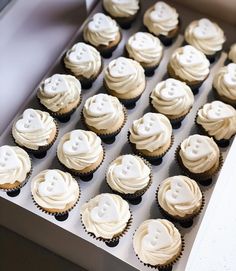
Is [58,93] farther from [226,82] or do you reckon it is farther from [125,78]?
[226,82]

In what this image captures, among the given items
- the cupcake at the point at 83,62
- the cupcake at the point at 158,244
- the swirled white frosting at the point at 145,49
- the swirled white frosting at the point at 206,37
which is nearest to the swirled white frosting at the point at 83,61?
the cupcake at the point at 83,62

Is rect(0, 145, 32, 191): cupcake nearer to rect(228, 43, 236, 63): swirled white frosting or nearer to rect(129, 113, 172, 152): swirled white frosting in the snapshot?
rect(129, 113, 172, 152): swirled white frosting

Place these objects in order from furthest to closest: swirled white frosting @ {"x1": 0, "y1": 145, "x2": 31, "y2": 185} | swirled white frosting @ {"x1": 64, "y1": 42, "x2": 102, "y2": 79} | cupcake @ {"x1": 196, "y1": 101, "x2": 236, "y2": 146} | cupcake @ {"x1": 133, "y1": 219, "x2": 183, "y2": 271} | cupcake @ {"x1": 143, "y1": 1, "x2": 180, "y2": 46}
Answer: cupcake @ {"x1": 143, "y1": 1, "x2": 180, "y2": 46}
swirled white frosting @ {"x1": 64, "y1": 42, "x2": 102, "y2": 79}
cupcake @ {"x1": 196, "y1": 101, "x2": 236, "y2": 146}
swirled white frosting @ {"x1": 0, "y1": 145, "x2": 31, "y2": 185}
cupcake @ {"x1": 133, "y1": 219, "x2": 183, "y2": 271}

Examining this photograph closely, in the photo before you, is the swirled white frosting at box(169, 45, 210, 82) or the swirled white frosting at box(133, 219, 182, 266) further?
the swirled white frosting at box(169, 45, 210, 82)

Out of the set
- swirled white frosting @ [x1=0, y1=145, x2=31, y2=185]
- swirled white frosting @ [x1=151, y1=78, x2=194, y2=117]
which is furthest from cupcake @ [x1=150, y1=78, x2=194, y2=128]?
swirled white frosting @ [x1=0, y1=145, x2=31, y2=185]

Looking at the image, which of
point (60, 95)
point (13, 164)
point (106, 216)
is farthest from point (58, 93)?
point (106, 216)
